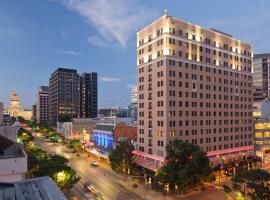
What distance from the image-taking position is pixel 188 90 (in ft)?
257

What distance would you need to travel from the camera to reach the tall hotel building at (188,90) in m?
74.6

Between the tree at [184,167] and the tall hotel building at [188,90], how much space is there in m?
13.6

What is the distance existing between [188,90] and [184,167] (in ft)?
89.4

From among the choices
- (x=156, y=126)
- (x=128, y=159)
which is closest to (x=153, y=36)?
(x=156, y=126)

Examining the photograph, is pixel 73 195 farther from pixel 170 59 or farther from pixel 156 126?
pixel 170 59

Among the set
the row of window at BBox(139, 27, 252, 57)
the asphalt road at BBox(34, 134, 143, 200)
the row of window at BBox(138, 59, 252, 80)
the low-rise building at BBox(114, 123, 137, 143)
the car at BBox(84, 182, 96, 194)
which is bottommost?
the asphalt road at BBox(34, 134, 143, 200)

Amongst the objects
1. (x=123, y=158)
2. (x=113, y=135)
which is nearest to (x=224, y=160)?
(x=123, y=158)

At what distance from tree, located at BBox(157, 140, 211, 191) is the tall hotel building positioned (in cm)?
1360

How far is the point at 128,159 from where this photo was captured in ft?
239

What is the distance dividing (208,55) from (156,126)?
29243 millimetres

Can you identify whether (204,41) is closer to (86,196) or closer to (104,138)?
(104,138)

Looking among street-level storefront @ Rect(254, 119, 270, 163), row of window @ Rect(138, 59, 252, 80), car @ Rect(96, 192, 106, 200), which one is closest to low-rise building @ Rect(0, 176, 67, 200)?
car @ Rect(96, 192, 106, 200)

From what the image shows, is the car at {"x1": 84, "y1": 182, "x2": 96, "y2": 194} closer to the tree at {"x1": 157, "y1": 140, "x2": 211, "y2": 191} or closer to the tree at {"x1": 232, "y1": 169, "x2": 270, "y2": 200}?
the tree at {"x1": 157, "y1": 140, "x2": 211, "y2": 191}

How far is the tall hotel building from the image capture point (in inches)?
2938
